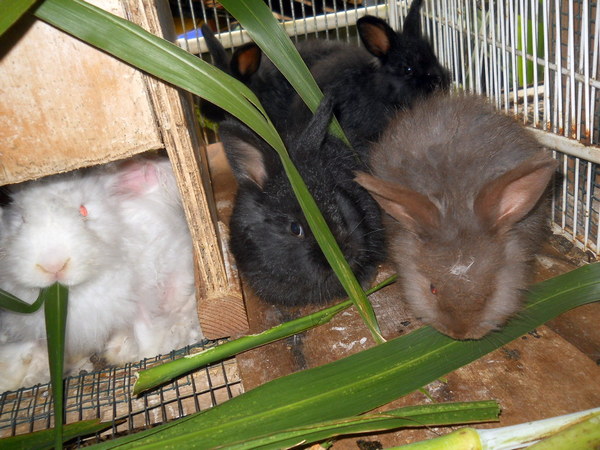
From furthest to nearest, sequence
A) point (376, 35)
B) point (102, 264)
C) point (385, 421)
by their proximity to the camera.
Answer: point (376, 35)
point (102, 264)
point (385, 421)

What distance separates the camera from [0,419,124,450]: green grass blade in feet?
5.37

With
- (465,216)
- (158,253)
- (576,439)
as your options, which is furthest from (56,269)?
(576,439)

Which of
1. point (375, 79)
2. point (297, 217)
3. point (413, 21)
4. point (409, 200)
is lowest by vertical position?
point (297, 217)

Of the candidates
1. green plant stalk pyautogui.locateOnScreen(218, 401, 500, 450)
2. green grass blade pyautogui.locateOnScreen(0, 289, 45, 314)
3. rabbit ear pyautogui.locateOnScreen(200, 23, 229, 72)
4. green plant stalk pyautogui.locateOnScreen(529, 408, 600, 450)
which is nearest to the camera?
green plant stalk pyautogui.locateOnScreen(529, 408, 600, 450)

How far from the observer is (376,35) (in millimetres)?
2996

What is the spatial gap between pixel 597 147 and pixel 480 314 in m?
0.83

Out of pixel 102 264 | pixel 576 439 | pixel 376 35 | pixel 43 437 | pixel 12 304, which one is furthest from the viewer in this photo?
pixel 376 35

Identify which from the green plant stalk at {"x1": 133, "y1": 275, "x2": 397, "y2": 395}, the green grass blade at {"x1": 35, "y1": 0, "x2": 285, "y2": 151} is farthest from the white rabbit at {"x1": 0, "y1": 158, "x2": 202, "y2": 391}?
the green grass blade at {"x1": 35, "y1": 0, "x2": 285, "y2": 151}

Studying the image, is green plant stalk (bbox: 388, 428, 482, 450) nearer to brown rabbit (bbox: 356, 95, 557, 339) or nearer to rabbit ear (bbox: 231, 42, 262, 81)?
brown rabbit (bbox: 356, 95, 557, 339)

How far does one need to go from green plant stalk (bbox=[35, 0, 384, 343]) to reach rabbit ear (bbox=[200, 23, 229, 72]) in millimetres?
1207

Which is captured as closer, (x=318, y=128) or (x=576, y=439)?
(x=576, y=439)

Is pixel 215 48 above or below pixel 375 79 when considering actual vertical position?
above

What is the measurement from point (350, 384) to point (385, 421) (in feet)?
0.49

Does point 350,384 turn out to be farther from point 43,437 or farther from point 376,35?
point 376,35
